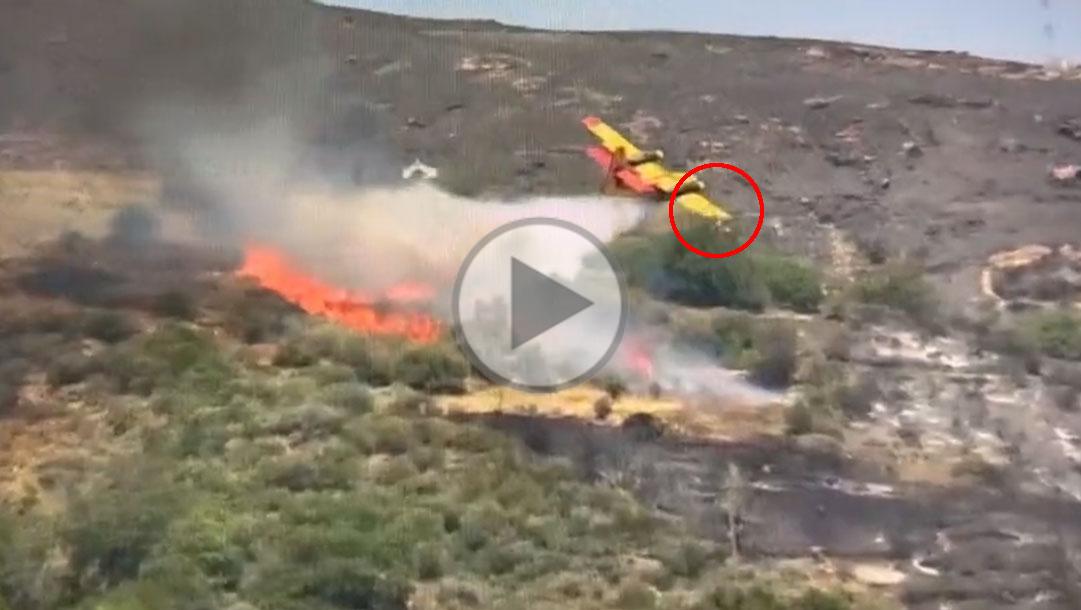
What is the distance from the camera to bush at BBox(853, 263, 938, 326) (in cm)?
195

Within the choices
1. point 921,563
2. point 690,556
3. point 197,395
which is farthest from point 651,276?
point 197,395

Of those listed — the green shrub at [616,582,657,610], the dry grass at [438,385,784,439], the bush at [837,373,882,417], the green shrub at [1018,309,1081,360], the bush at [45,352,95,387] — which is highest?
the green shrub at [1018,309,1081,360]

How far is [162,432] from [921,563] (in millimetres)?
1043

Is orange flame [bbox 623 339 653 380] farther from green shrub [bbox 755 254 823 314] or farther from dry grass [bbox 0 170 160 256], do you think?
dry grass [bbox 0 170 160 256]

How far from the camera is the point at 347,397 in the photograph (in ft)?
6.02

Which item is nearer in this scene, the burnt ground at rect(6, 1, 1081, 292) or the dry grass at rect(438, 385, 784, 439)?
the dry grass at rect(438, 385, 784, 439)

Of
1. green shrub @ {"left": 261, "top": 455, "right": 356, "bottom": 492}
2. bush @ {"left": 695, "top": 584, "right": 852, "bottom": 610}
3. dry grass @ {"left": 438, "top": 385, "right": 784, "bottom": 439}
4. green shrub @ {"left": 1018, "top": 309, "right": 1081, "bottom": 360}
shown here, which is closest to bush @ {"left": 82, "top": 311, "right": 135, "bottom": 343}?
green shrub @ {"left": 261, "top": 455, "right": 356, "bottom": 492}

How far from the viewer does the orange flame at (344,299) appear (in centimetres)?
188

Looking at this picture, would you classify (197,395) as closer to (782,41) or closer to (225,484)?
(225,484)

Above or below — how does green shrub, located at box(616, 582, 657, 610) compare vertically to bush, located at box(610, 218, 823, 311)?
below

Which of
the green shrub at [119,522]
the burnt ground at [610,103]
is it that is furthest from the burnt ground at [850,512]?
the green shrub at [119,522]

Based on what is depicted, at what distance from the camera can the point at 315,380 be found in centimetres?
184

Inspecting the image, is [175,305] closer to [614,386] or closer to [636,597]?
[614,386]

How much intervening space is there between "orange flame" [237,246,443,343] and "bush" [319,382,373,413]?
91mm
